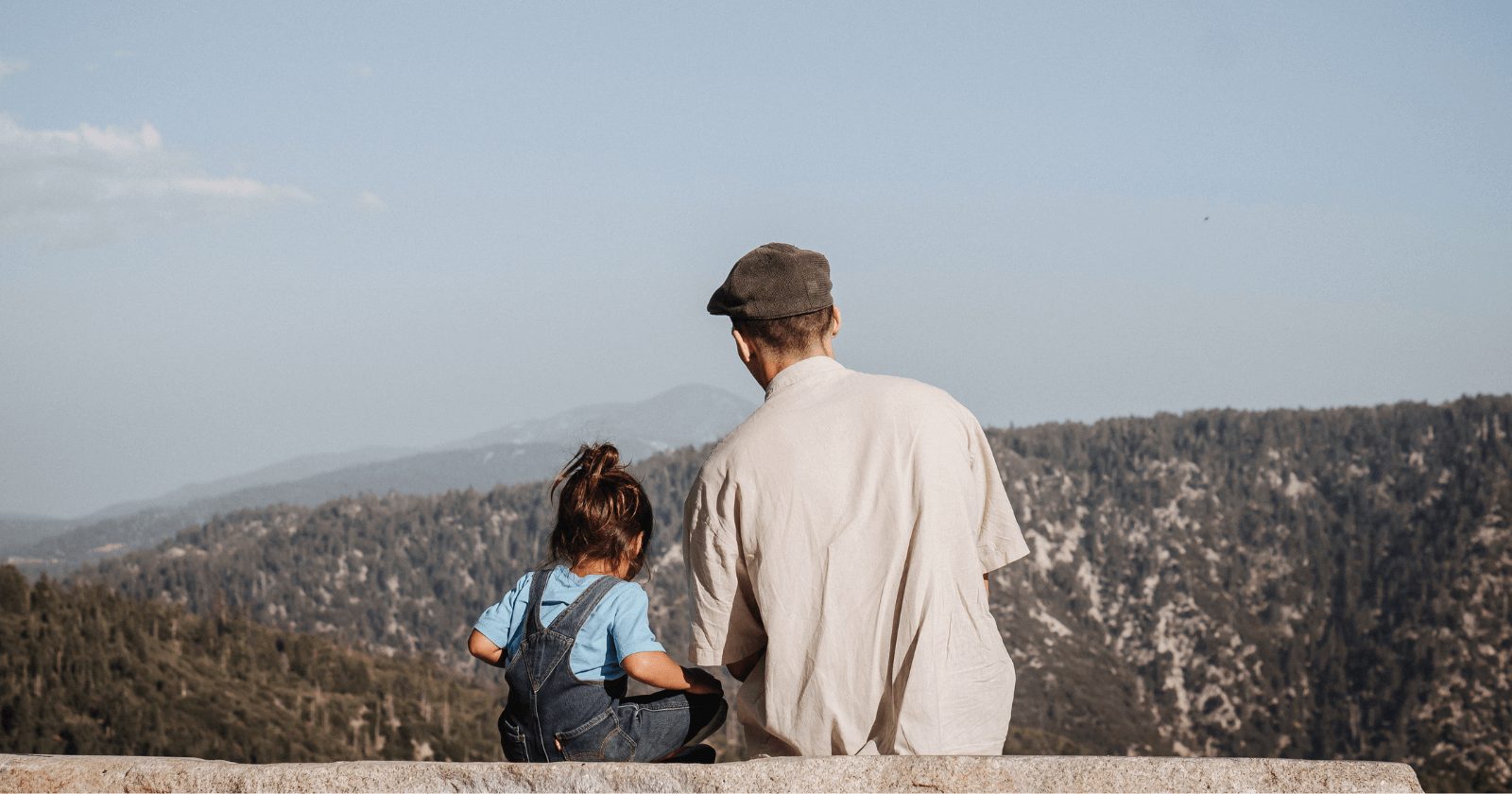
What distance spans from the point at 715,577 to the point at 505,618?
0.75 meters

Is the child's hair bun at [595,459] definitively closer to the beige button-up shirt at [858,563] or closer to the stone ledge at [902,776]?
the beige button-up shirt at [858,563]

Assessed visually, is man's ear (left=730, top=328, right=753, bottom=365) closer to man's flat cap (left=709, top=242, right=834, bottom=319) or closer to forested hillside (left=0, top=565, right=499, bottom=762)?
man's flat cap (left=709, top=242, right=834, bottom=319)

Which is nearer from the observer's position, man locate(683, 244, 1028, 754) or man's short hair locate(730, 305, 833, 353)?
man locate(683, 244, 1028, 754)

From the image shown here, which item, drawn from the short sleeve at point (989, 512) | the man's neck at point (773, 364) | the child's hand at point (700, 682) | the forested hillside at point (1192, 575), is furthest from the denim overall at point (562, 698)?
the forested hillside at point (1192, 575)

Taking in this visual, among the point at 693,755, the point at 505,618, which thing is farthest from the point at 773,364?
the point at 693,755

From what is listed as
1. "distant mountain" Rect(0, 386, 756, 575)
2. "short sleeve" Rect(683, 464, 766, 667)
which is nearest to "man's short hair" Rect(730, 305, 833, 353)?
"short sleeve" Rect(683, 464, 766, 667)

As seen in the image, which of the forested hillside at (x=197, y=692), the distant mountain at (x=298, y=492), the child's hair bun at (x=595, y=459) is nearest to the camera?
the child's hair bun at (x=595, y=459)

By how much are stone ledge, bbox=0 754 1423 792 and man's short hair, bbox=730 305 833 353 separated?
1.04 metres

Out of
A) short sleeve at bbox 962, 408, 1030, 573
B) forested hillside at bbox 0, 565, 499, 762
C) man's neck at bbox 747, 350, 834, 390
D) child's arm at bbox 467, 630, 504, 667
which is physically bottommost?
forested hillside at bbox 0, 565, 499, 762

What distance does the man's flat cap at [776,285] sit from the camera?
3.31 m

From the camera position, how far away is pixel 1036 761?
9.97 feet

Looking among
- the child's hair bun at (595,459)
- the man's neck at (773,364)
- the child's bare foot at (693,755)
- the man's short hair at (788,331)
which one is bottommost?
the child's bare foot at (693,755)

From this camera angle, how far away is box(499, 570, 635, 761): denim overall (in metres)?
3.54

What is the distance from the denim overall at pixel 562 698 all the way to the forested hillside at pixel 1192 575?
167ft
